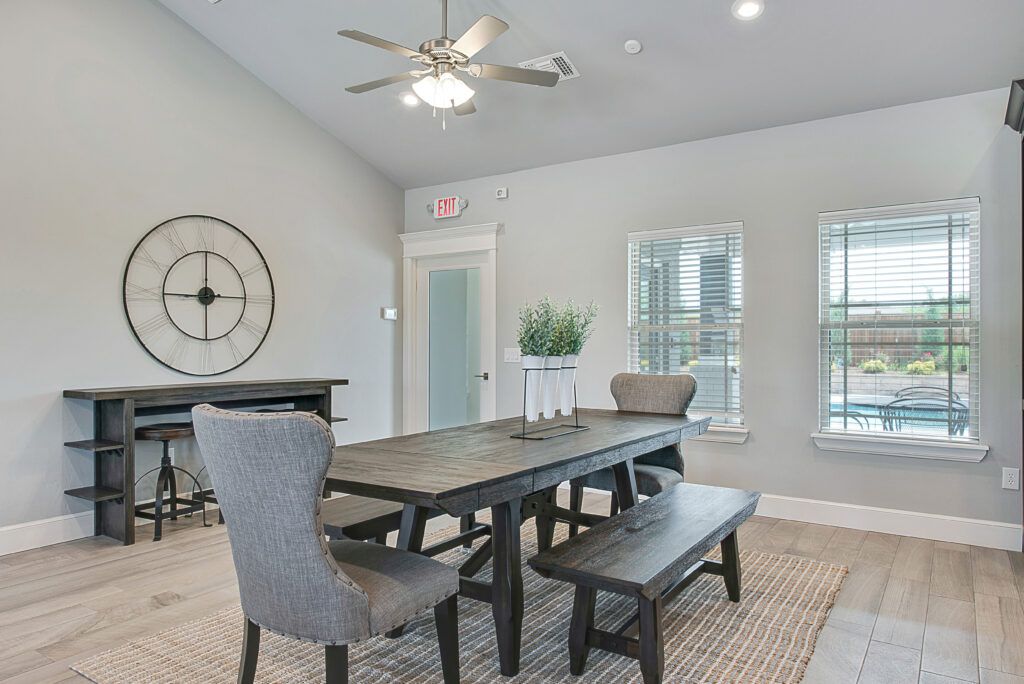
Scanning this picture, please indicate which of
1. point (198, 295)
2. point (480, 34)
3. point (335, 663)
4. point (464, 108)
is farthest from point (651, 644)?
point (198, 295)

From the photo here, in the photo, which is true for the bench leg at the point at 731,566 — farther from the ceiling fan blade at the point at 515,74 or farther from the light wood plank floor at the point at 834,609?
the ceiling fan blade at the point at 515,74

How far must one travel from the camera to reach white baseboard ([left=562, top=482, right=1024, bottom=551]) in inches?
141

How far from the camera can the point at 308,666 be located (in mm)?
2244

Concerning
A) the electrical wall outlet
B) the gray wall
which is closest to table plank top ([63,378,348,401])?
the gray wall

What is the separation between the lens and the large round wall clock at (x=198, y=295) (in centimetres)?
407

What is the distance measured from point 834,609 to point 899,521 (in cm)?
142

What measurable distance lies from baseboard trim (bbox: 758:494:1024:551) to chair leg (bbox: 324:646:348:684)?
3294mm

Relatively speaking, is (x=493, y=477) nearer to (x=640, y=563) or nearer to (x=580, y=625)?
(x=640, y=563)

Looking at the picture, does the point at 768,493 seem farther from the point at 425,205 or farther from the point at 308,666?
the point at 425,205

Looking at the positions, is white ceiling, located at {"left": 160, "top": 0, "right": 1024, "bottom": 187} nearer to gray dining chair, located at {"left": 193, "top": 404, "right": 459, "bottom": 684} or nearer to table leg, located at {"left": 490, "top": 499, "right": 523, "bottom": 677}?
table leg, located at {"left": 490, "top": 499, "right": 523, "bottom": 677}

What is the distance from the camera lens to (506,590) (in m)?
2.17

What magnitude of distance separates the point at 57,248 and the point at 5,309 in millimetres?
429

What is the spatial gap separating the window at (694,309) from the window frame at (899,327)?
0.50 meters

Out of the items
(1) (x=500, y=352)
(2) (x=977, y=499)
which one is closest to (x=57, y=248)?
(1) (x=500, y=352)
